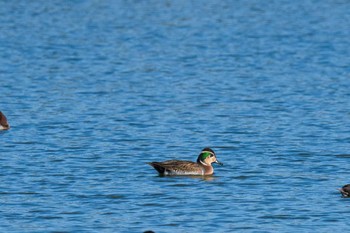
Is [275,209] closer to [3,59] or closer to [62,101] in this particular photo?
[62,101]

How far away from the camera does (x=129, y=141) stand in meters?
25.7

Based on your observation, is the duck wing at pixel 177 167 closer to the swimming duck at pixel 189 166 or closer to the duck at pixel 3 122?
the swimming duck at pixel 189 166

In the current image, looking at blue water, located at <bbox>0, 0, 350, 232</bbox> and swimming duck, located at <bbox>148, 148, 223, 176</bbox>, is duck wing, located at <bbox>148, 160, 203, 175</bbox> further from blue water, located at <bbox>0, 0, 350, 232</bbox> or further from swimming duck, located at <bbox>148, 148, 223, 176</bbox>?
blue water, located at <bbox>0, 0, 350, 232</bbox>

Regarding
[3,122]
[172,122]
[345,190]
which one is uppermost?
[345,190]

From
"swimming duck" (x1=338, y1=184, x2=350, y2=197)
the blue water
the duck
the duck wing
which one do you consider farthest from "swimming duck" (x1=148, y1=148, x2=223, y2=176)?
the duck

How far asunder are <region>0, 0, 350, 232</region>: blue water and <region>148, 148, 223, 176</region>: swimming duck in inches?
6.4

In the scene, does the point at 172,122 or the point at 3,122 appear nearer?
the point at 3,122

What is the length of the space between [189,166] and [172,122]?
632 cm

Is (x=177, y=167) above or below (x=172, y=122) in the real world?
above

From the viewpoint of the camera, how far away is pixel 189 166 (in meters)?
22.0

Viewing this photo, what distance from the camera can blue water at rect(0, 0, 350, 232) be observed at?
62.0 ft

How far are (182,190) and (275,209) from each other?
2288 millimetres

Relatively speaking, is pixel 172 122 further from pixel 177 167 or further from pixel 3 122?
pixel 177 167

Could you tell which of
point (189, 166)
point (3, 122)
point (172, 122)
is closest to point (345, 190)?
point (189, 166)
